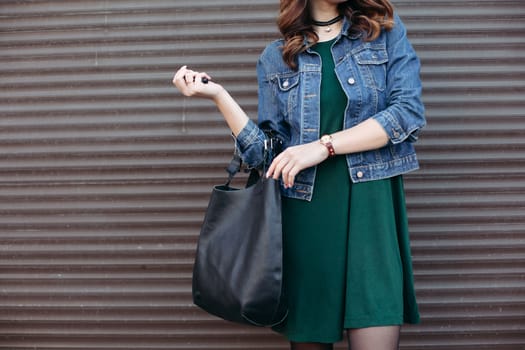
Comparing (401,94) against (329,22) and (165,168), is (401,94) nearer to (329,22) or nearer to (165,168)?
(329,22)

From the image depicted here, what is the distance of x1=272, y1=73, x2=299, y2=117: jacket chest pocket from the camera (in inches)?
78.2

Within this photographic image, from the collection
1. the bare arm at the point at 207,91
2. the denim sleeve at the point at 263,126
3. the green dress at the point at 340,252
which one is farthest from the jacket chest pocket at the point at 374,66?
the bare arm at the point at 207,91

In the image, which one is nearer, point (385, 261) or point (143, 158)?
→ point (385, 261)

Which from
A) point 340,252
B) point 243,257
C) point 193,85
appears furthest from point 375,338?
point 193,85

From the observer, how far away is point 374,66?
6.29 ft

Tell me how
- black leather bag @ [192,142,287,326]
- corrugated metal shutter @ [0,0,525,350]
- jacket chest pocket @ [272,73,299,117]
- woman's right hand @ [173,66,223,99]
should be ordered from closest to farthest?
black leather bag @ [192,142,287,326]
woman's right hand @ [173,66,223,99]
jacket chest pocket @ [272,73,299,117]
corrugated metal shutter @ [0,0,525,350]

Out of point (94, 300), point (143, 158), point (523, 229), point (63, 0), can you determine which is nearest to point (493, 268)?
point (523, 229)

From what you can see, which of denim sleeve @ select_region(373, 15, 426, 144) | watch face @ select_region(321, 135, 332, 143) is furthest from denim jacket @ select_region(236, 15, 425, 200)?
watch face @ select_region(321, 135, 332, 143)

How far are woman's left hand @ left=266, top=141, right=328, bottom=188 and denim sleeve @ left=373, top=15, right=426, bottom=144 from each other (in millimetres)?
224

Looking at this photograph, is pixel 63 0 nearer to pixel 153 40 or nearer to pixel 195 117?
pixel 153 40

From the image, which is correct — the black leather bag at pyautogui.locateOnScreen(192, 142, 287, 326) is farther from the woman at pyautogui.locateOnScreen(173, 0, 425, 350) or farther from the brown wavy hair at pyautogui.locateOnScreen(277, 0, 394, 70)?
the brown wavy hair at pyautogui.locateOnScreen(277, 0, 394, 70)

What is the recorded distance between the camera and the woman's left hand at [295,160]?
5.89 feet

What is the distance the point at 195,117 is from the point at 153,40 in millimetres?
473

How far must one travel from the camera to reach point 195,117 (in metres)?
2.87
